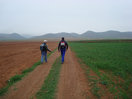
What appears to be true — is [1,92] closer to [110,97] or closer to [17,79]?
[17,79]

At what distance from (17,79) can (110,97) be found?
4.91 m

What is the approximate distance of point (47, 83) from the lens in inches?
181

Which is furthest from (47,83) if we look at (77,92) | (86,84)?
(86,84)

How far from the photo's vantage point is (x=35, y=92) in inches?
153

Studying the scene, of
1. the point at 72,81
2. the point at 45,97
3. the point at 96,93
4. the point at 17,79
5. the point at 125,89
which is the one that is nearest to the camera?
the point at 45,97

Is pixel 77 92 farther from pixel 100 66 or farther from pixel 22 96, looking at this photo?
pixel 100 66

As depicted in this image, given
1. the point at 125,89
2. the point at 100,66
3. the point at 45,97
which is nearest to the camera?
the point at 45,97

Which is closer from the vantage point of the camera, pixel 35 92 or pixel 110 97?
pixel 110 97

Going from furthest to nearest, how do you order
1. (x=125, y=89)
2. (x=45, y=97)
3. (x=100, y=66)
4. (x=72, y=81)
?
(x=100, y=66) < (x=72, y=81) < (x=125, y=89) < (x=45, y=97)

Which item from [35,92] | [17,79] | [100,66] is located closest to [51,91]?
[35,92]

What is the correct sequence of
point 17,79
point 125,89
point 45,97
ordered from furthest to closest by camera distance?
point 17,79 < point 125,89 < point 45,97

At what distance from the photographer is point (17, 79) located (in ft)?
17.7

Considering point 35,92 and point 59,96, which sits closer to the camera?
point 59,96

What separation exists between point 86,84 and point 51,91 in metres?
1.77
